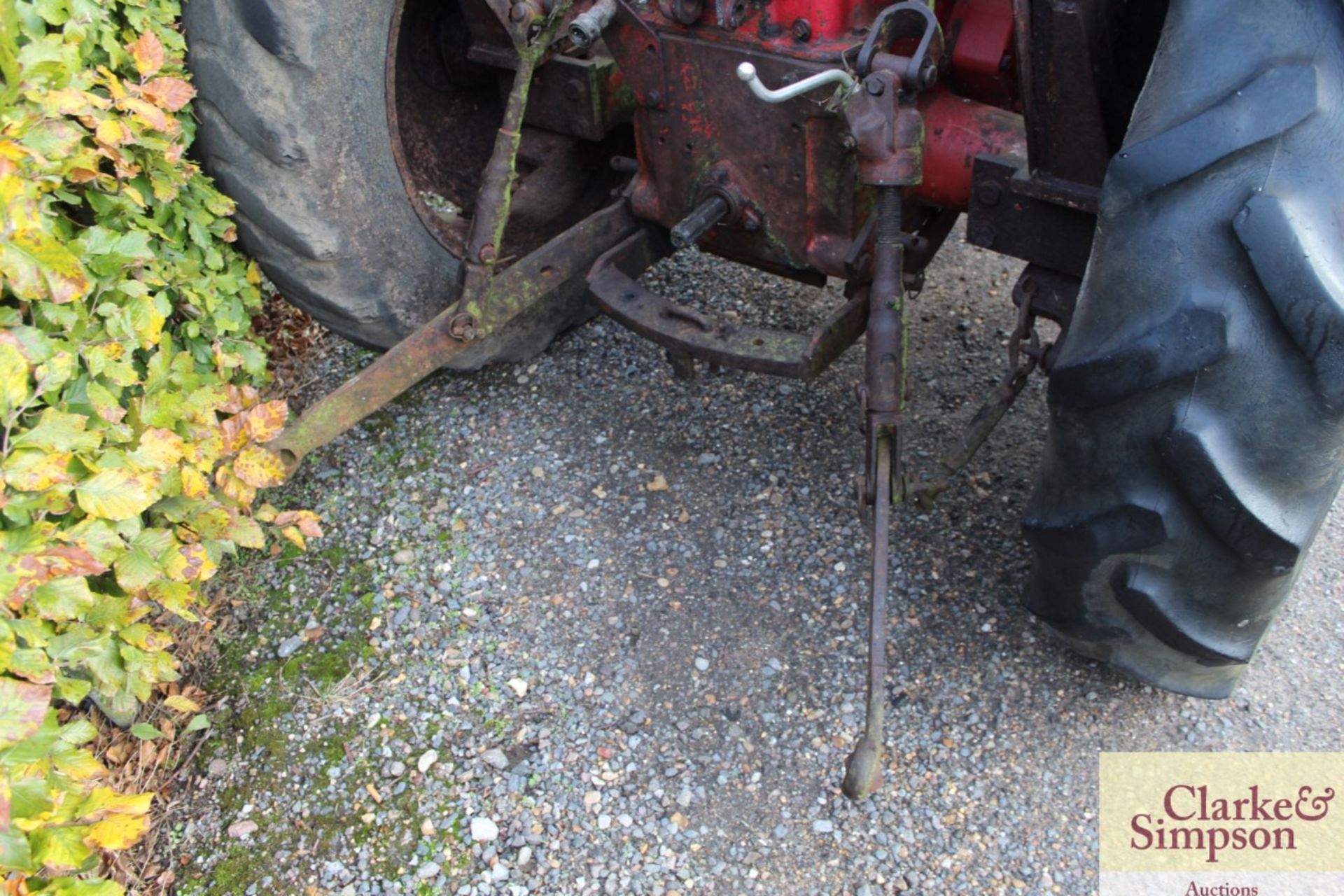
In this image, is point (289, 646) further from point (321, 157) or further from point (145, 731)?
point (321, 157)

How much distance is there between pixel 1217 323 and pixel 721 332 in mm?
955

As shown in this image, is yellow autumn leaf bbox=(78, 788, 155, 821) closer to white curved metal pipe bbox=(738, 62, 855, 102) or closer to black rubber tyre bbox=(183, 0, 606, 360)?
black rubber tyre bbox=(183, 0, 606, 360)

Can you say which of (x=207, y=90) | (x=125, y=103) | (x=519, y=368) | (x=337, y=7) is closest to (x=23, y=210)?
(x=125, y=103)

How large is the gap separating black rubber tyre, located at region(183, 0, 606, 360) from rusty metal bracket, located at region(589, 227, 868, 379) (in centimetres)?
42

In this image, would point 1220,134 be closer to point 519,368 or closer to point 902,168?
point 902,168

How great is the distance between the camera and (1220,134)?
1.32 m

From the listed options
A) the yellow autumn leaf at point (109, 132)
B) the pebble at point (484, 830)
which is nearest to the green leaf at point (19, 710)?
the pebble at point (484, 830)

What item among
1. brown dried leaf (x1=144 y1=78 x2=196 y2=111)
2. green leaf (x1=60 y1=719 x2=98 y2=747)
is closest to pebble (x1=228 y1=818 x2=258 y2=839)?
green leaf (x1=60 y1=719 x2=98 y2=747)

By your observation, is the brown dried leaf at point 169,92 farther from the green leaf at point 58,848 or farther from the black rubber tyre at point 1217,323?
the black rubber tyre at point 1217,323

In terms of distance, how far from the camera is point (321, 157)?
83.6 inches

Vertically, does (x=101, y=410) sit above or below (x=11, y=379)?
below

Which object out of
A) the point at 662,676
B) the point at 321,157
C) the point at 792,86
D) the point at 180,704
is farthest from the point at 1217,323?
the point at 180,704

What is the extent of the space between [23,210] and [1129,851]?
1959 mm

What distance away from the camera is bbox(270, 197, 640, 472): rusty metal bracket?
208 centimetres
